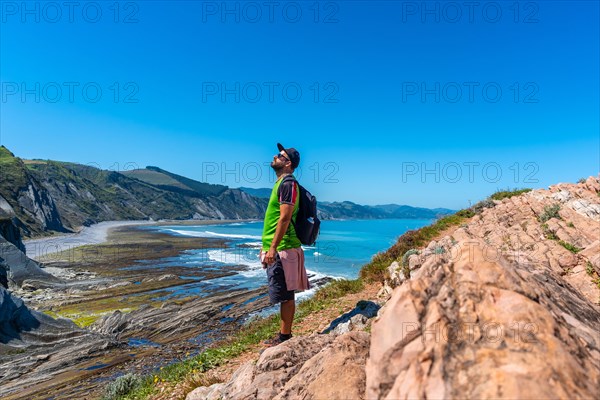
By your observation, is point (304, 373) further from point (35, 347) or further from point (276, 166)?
point (35, 347)

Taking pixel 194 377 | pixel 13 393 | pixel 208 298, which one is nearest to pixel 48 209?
pixel 208 298

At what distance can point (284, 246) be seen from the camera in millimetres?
5496

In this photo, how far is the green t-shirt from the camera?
17.6 feet

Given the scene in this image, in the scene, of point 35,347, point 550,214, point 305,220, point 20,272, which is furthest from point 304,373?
point 20,272

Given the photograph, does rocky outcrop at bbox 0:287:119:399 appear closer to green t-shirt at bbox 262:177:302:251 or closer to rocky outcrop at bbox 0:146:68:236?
green t-shirt at bbox 262:177:302:251

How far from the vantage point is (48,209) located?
9344 cm

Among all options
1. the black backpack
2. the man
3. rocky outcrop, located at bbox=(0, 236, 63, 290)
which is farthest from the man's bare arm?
rocky outcrop, located at bbox=(0, 236, 63, 290)

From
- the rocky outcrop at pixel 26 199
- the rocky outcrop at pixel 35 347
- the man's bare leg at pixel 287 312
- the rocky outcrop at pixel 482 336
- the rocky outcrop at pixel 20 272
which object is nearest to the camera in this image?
the rocky outcrop at pixel 482 336

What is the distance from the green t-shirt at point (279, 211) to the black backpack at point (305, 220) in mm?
82

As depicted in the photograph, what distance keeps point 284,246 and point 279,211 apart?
0.57m

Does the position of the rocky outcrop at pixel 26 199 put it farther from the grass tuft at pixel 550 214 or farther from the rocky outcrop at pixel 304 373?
the grass tuft at pixel 550 214

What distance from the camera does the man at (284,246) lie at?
534cm

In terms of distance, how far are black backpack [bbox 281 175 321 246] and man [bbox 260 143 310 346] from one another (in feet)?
0.27

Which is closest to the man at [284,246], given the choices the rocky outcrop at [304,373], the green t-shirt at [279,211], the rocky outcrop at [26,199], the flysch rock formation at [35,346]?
the green t-shirt at [279,211]
